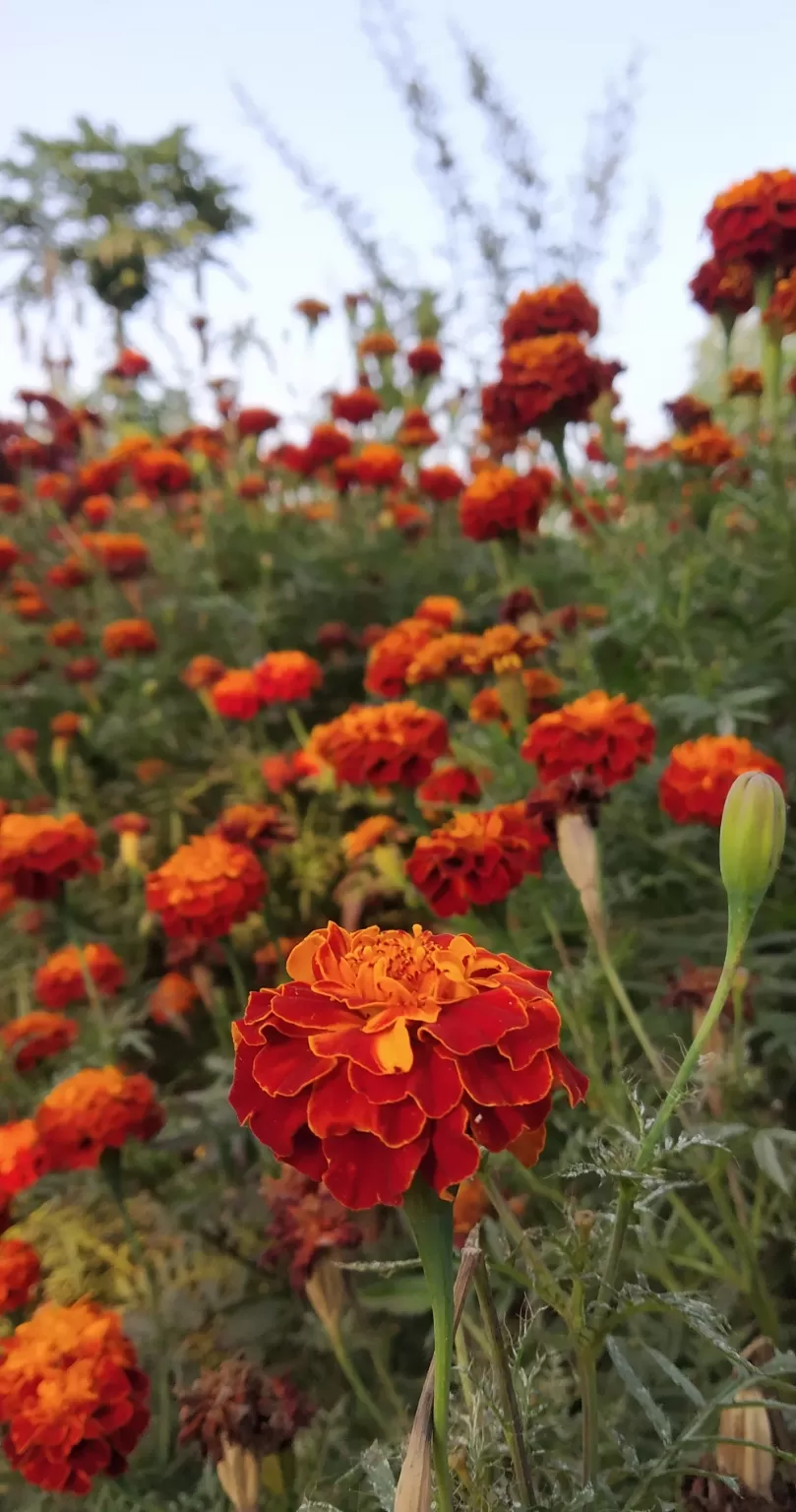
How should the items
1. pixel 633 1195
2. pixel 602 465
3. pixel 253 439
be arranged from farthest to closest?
pixel 253 439
pixel 602 465
pixel 633 1195

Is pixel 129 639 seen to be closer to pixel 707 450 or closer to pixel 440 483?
pixel 440 483

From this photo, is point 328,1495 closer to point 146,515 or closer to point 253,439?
point 253,439

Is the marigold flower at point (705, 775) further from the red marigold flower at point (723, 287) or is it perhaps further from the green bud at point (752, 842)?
Answer: the red marigold flower at point (723, 287)

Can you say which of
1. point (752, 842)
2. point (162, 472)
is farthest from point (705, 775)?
point (162, 472)

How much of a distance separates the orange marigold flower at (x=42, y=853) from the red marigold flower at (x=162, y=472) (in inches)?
50.6

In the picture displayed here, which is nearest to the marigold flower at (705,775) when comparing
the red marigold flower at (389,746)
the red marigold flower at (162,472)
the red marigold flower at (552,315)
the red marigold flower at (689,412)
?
the red marigold flower at (389,746)

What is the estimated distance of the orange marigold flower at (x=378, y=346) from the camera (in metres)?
2.58

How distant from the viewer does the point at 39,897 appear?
4.03 ft

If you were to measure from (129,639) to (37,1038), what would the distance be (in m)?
0.91

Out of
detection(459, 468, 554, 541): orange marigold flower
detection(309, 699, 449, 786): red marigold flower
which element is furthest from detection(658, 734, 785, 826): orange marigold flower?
detection(459, 468, 554, 541): orange marigold flower

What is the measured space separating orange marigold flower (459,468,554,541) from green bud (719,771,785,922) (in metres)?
→ 0.99

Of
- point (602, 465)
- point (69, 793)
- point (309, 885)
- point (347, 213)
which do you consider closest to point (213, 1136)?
point (309, 885)

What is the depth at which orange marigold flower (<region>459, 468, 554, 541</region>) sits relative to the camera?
4.63 feet

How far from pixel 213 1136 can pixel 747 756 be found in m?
0.72
